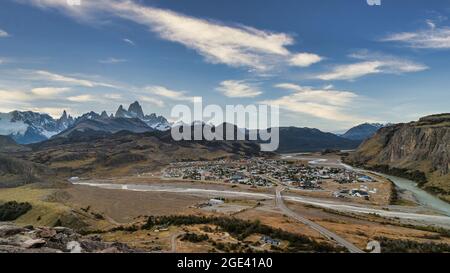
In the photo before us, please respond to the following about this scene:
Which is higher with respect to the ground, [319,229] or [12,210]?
[319,229]

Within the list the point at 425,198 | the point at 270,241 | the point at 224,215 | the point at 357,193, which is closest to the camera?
the point at 270,241

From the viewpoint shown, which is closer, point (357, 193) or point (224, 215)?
point (224, 215)

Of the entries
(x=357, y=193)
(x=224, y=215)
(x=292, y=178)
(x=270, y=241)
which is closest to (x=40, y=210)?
(x=224, y=215)

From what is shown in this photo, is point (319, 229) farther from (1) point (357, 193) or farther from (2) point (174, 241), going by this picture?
(1) point (357, 193)

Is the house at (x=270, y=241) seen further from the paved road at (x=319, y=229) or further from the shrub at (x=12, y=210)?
the shrub at (x=12, y=210)

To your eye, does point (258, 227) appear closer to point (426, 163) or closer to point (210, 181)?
point (210, 181)

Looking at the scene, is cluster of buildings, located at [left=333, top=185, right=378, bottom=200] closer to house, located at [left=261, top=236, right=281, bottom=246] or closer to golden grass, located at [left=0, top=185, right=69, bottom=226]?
house, located at [left=261, top=236, right=281, bottom=246]

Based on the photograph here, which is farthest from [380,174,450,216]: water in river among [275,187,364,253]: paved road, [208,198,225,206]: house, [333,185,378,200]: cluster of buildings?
[208,198,225,206]: house

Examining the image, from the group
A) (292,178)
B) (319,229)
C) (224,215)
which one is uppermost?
(319,229)
